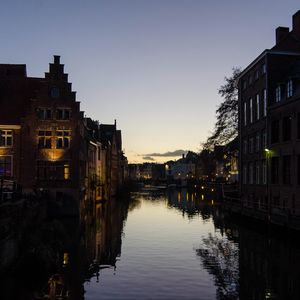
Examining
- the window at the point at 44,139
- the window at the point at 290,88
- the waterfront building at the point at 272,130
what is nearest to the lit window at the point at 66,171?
the window at the point at 44,139

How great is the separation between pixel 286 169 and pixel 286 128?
3817 millimetres

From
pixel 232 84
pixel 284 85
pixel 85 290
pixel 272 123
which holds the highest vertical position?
pixel 232 84

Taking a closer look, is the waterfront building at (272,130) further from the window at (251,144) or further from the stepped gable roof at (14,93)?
the stepped gable roof at (14,93)

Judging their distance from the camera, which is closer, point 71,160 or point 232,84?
point 71,160

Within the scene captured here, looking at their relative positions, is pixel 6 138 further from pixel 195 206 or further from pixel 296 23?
pixel 296 23

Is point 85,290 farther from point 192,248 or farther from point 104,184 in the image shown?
point 104,184

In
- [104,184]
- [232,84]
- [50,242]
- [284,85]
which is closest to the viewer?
[50,242]

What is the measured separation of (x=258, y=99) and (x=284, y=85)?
266 inches

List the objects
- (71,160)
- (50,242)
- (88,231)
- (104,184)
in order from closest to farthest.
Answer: (50,242) → (88,231) → (71,160) → (104,184)

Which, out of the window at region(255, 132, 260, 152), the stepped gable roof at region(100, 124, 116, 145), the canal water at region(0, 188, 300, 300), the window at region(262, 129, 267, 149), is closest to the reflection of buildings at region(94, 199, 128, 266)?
the canal water at region(0, 188, 300, 300)

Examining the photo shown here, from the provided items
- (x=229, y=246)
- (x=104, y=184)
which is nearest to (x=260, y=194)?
(x=229, y=246)

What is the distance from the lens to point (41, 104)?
57781mm

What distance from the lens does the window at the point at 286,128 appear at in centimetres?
4534

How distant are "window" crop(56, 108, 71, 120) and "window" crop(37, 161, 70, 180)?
5.29 meters
